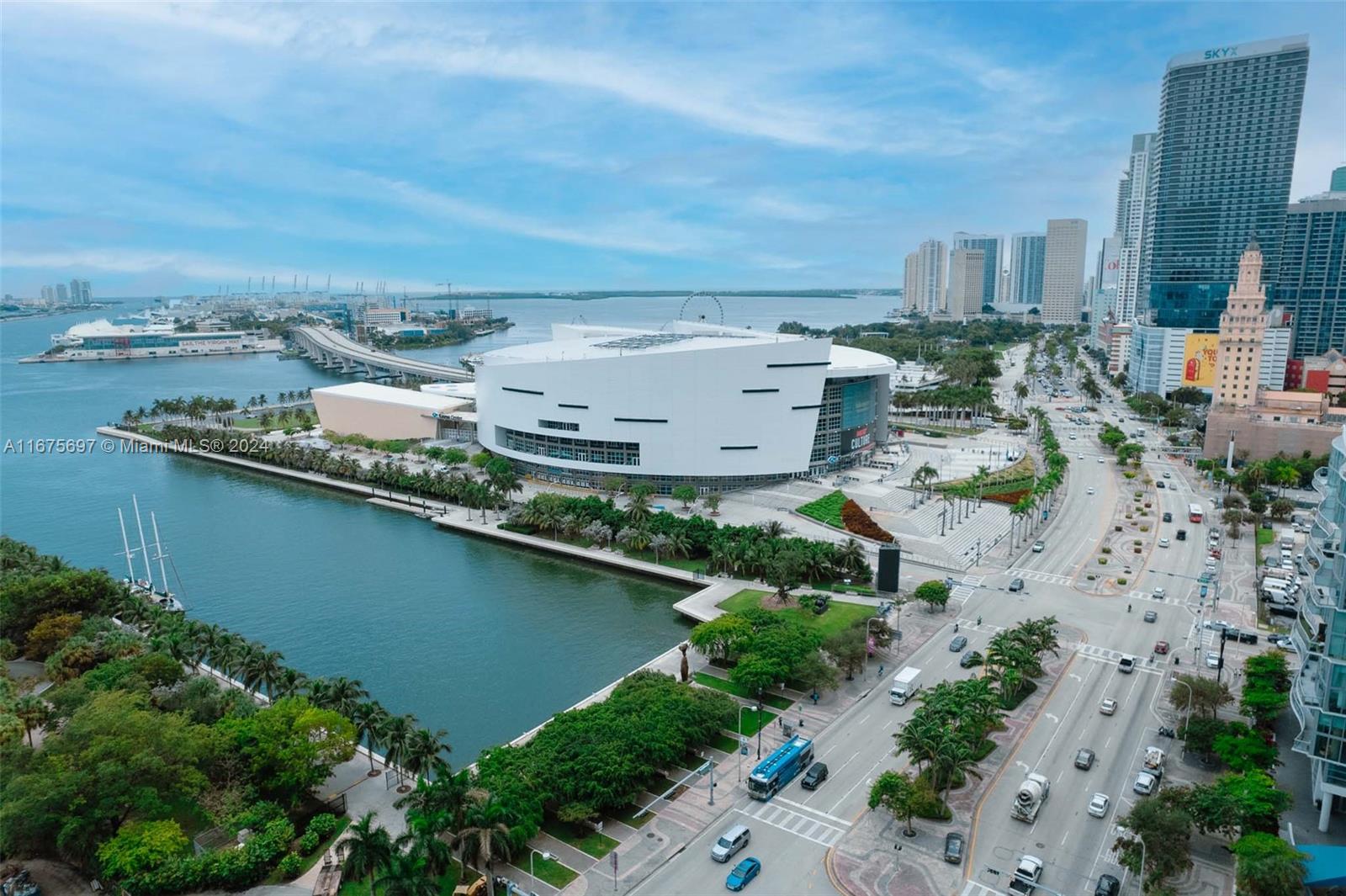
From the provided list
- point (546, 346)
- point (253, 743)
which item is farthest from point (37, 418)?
point (253, 743)

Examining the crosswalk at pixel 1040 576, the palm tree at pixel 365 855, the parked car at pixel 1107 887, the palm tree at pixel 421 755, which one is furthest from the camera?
the crosswalk at pixel 1040 576

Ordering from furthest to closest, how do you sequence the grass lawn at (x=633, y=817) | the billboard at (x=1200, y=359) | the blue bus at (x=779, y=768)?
the billboard at (x=1200, y=359) < the blue bus at (x=779, y=768) < the grass lawn at (x=633, y=817)

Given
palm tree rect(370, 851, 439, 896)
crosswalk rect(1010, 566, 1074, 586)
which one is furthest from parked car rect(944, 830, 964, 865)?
crosswalk rect(1010, 566, 1074, 586)

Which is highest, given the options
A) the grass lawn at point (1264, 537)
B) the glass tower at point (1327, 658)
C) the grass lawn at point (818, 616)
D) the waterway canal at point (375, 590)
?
the glass tower at point (1327, 658)

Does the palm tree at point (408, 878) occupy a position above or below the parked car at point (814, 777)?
above

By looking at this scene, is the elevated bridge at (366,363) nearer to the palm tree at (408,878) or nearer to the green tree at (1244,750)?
the palm tree at (408,878)

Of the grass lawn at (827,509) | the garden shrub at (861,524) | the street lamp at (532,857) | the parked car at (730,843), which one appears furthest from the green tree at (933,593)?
the street lamp at (532,857)

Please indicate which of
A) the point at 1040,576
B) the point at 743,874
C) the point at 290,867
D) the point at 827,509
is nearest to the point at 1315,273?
the point at 1040,576
